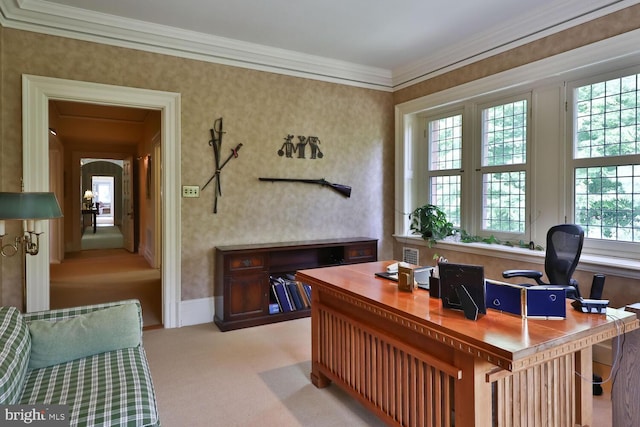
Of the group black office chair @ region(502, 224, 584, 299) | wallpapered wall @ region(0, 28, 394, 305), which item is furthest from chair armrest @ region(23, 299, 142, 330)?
black office chair @ region(502, 224, 584, 299)

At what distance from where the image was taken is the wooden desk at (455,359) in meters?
1.40

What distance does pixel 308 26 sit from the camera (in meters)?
3.54

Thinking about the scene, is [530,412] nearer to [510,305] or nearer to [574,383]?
[574,383]

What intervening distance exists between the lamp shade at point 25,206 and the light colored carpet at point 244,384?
1335 mm

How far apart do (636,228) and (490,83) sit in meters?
1.76

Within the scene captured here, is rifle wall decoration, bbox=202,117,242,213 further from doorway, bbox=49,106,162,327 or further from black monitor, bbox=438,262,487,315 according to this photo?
black monitor, bbox=438,262,487,315

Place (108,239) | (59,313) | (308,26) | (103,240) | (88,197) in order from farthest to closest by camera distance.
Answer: (88,197) < (108,239) < (103,240) < (308,26) < (59,313)

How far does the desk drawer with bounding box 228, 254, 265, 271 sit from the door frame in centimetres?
54

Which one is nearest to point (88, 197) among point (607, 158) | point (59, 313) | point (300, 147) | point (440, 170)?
point (300, 147)

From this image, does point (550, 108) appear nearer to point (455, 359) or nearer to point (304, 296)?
point (455, 359)

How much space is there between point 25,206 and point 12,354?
43.4 inches

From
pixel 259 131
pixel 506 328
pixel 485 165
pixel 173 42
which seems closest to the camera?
pixel 506 328

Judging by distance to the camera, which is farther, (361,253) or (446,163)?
(446,163)

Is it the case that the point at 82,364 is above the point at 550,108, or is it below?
below
